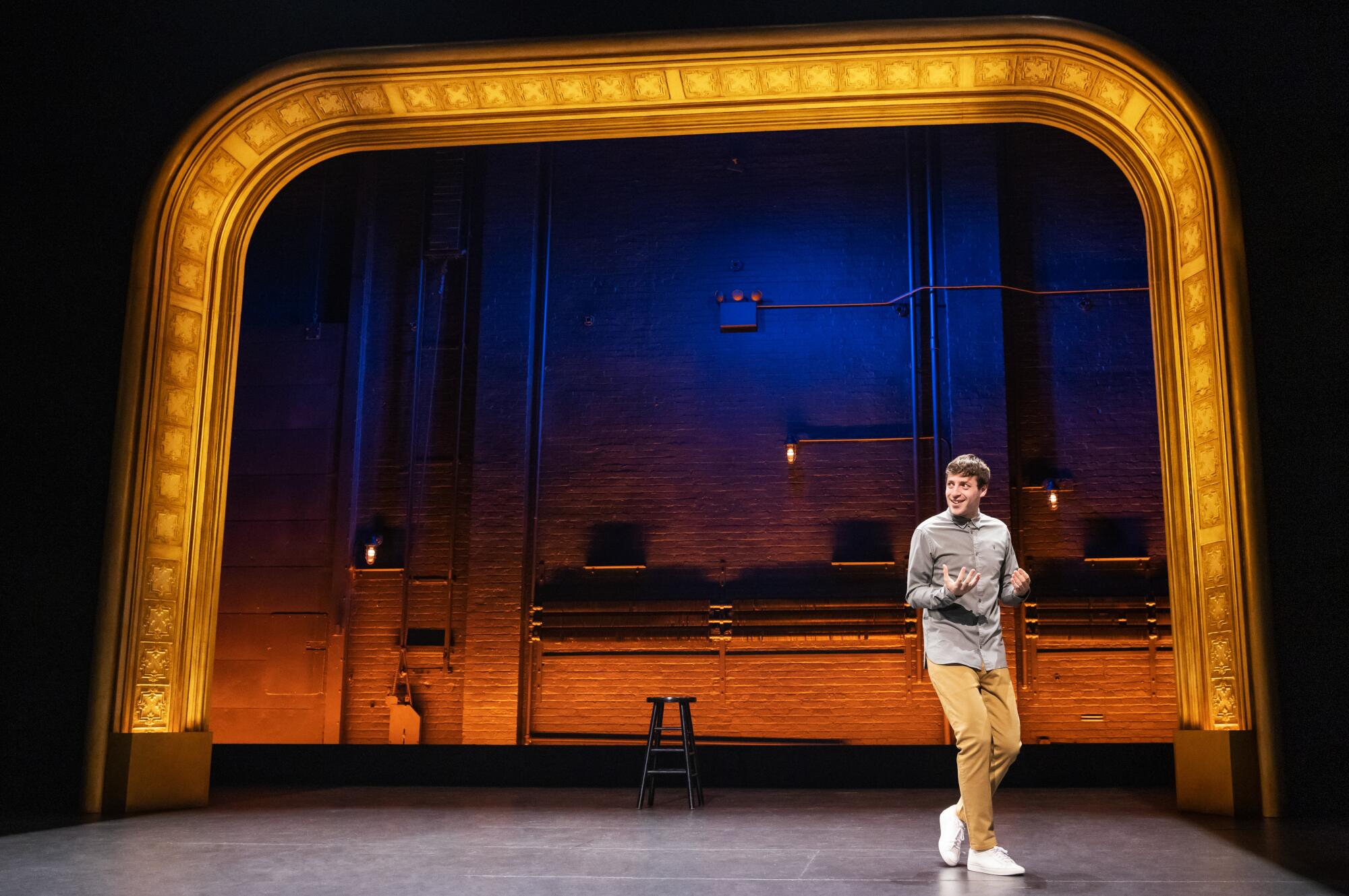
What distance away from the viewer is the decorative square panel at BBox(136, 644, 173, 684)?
19.1 feet

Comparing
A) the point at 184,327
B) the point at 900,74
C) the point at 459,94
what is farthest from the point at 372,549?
the point at 900,74

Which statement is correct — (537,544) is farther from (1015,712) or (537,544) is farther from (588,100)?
(1015,712)

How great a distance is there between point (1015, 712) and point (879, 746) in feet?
12.7

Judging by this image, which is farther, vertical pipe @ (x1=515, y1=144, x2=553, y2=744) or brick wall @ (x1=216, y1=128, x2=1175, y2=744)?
vertical pipe @ (x1=515, y1=144, x2=553, y2=744)

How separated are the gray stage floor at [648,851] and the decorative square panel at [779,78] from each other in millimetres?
3897

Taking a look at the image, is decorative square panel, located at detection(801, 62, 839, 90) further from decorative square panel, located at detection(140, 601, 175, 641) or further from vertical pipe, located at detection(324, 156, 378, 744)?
vertical pipe, located at detection(324, 156, 378, 744)

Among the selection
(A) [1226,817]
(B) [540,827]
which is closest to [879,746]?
(A) [1226,817]

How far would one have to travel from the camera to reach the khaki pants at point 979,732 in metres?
3.79

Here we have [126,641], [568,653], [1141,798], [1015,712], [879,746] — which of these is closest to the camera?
[1015,712]

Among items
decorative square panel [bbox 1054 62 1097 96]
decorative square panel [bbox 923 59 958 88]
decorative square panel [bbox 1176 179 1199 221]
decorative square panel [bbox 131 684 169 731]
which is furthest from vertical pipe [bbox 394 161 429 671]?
decorative square panel [bbox 1176 179 1199 221]

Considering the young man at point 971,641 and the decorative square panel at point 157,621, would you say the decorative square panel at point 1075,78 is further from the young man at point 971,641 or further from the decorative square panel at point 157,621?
the decorative square panel at point 157,621

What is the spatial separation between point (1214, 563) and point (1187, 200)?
1.91 meters

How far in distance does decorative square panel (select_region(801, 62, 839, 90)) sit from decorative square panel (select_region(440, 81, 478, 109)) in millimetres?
1845

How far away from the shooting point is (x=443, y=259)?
10.2 meters
